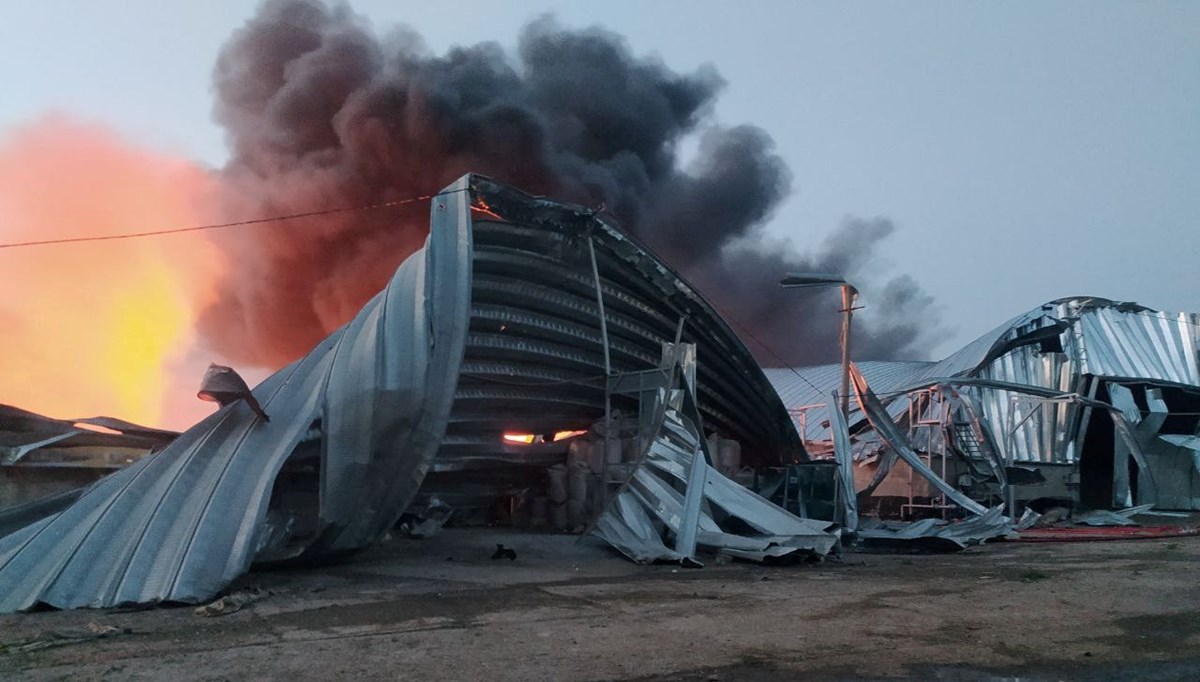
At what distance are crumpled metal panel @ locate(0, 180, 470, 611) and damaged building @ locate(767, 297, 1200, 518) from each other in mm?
11904

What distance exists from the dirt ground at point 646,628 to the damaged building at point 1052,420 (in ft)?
36.0

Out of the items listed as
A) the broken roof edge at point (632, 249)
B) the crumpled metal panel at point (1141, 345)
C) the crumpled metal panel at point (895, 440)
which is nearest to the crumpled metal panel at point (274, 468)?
the broken roof edge at point (632, 249)

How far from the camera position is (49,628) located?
7.05 metres

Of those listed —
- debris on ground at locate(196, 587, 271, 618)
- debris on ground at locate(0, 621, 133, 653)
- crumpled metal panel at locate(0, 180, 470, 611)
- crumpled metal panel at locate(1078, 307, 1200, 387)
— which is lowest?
debris on ground at locate(0, 621, 133, 653)

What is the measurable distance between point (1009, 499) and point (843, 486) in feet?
24.2

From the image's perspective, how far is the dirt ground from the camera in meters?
5.48

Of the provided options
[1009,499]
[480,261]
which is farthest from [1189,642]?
[1009,499]

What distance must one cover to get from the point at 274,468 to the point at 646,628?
511cm

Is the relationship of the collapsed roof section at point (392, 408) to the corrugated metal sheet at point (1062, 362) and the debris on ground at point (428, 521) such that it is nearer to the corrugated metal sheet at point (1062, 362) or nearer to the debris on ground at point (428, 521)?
the debris on ground at point (428, 521)

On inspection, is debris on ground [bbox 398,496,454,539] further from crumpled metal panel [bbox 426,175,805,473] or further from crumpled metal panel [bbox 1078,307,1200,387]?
crumpled metal panel [bbox 1078,307,1200,387]

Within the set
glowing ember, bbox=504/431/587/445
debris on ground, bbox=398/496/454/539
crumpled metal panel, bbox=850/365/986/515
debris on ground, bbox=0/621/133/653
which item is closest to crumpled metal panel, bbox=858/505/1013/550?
crumpled metal panel, bbox=850/365/986/515

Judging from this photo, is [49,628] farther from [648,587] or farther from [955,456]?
[955,456]

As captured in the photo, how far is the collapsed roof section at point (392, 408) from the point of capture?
29.0 ft

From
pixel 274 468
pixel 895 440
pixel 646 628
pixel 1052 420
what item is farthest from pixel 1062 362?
pixel 274 468
